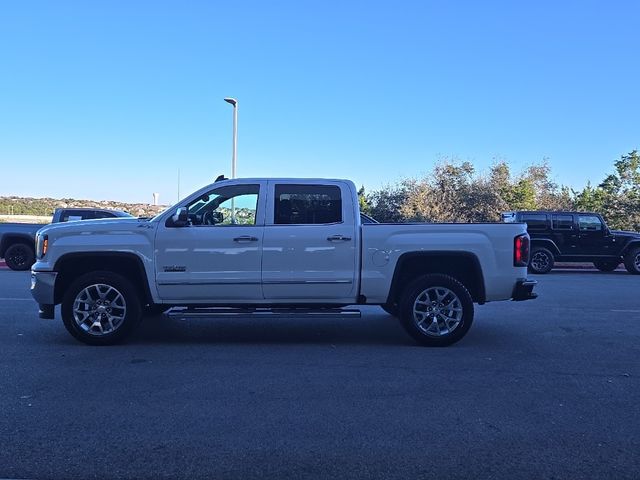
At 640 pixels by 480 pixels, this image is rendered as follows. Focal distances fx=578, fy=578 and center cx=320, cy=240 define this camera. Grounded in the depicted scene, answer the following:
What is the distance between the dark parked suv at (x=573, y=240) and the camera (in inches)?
674

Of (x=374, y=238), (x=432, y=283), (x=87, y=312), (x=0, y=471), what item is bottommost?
(x=0, y=471)

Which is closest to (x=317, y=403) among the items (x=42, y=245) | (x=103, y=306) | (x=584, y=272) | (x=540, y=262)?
(x=103, y=306)

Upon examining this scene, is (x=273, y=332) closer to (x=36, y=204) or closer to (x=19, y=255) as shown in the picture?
(x=19, y=255)

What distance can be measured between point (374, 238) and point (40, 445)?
161 inches

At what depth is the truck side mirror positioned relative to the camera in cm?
668

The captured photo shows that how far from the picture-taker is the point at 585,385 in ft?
18.0

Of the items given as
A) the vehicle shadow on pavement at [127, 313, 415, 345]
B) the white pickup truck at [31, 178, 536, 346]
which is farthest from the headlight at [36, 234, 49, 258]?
the vehicle shadow on pavement at [127, 313, 415, 345]

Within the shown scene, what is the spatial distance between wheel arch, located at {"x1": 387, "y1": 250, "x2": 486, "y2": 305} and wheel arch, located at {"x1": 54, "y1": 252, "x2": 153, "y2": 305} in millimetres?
2939

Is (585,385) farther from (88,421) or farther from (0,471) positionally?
(0,471)

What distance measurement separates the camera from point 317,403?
4910mm

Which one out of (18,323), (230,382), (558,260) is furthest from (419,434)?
(558,260)

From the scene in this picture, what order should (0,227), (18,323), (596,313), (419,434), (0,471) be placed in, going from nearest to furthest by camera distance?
(0,471) → (419,434) → (18,323) → (596,313) → (0,227)

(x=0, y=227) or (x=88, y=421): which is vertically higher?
(x=0, y=227)

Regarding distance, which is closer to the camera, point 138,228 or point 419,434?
point 419,434
